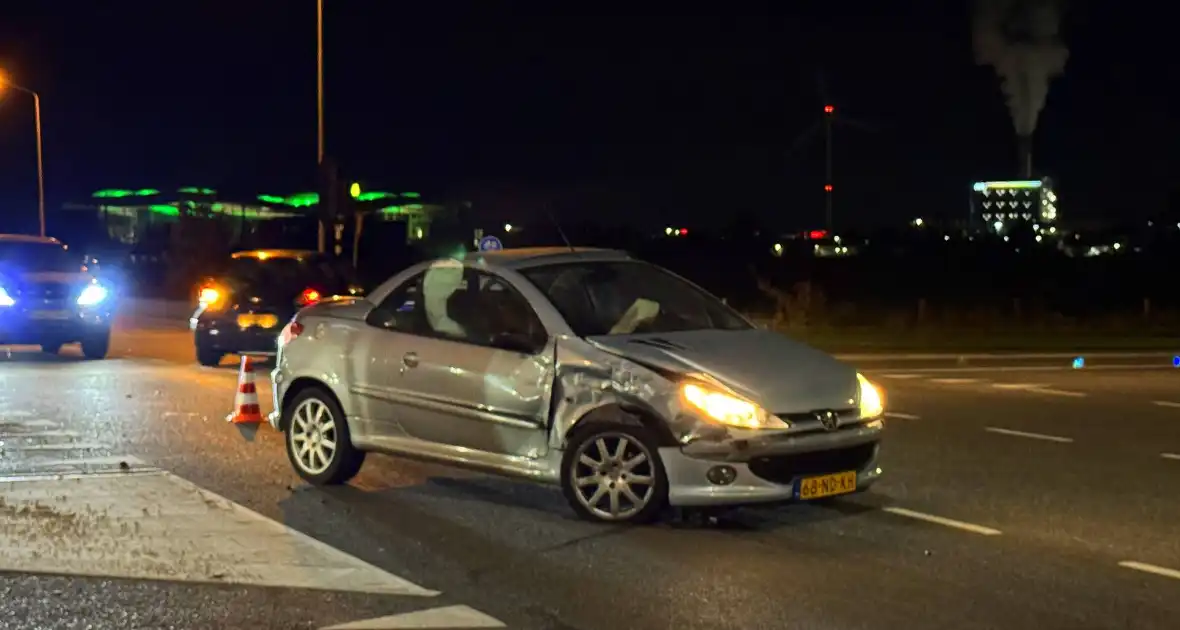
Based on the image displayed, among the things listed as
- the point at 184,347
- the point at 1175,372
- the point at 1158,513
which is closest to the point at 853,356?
the point at 1175,372

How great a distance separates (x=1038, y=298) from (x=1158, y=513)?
112 feet

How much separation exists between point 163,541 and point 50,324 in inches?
533

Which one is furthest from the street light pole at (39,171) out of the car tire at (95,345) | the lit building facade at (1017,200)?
the lit building facade at (1017,200)

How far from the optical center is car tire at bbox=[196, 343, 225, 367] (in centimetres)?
1869

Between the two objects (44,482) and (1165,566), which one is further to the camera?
(44,482)

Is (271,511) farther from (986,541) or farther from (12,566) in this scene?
(986,541)

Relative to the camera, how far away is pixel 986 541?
8.18 meters

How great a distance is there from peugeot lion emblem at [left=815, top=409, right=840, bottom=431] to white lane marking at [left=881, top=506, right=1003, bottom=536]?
985 mm

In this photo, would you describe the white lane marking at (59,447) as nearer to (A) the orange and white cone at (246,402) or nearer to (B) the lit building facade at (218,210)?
(A) the orange and white cone at (246,402)

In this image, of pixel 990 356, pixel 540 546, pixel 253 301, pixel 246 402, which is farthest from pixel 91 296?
pixel 990 356

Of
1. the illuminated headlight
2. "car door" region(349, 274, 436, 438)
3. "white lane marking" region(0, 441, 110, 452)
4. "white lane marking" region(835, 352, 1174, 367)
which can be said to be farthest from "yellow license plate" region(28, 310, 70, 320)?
"car door" region(349, 274, 436, 438)

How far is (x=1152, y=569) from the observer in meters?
7.48

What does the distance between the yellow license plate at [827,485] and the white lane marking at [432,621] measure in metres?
2.40

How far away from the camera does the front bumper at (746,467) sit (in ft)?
26.4
